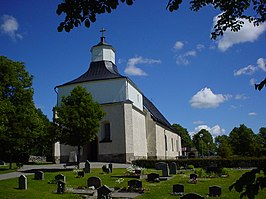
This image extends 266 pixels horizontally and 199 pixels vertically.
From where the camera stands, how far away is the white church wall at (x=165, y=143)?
46597mm

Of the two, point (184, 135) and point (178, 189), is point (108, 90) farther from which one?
point (184, 135)

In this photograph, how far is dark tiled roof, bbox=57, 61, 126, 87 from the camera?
38681 mm

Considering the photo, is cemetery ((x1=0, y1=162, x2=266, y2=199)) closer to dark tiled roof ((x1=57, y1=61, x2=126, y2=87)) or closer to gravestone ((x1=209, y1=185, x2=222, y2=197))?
gravestone ((x1=209, y1=185, x2=222, y2=197))

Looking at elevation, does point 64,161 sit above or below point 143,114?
below

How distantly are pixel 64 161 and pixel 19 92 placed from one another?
1031 centimetres

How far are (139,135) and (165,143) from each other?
45.7 feet

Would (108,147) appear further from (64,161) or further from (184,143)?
(184,143)

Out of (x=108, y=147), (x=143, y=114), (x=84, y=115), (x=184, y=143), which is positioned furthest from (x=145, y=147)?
(x=184, y=143)

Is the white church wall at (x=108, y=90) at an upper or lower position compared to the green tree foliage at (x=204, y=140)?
upper

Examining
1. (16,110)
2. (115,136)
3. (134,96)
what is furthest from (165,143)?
(16,110)

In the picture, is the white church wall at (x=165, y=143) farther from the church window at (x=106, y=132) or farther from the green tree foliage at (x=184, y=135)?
the green tree foliage at (x=184, y=135)

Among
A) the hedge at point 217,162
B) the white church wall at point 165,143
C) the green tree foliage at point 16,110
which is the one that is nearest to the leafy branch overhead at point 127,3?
the green tree foliage at point 16,110

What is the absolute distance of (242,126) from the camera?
61.0 m

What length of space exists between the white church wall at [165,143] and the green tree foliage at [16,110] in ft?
67.5
